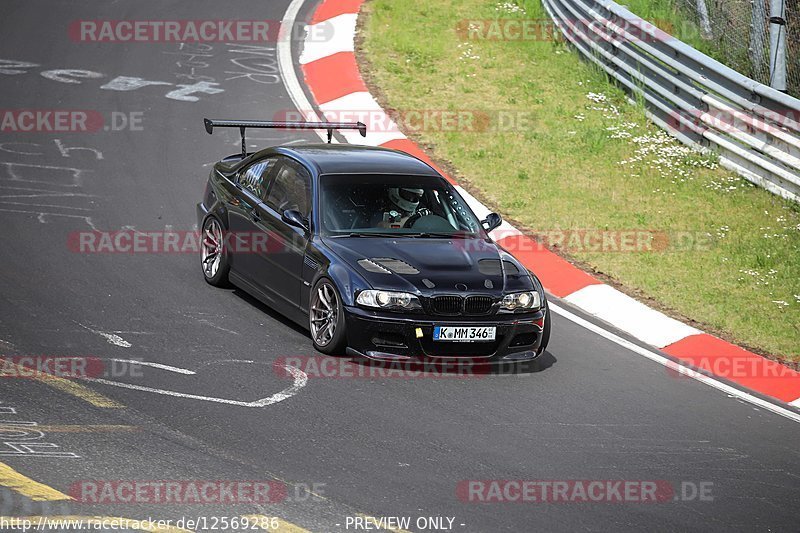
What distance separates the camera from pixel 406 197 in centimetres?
1036

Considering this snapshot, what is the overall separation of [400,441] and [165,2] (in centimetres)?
1402

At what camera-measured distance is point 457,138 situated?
15.7m

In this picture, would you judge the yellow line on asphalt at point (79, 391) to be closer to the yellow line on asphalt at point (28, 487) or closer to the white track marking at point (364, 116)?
the yellow line on asphalt at point (28, 487)

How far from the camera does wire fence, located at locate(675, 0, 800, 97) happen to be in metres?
15.8

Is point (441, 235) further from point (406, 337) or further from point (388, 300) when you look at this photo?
point (406, 337)

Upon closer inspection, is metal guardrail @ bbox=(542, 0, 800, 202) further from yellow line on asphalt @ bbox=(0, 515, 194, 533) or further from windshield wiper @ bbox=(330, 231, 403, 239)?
yellow line on asphalt @ bbox=(0, 515, 194, 533)

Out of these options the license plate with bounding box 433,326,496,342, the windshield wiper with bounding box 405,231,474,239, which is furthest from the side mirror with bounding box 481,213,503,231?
the license plate with bounding box 433,326,496,342

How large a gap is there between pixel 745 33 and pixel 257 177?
8678 millimetres

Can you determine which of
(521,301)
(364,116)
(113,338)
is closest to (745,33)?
(364,116)

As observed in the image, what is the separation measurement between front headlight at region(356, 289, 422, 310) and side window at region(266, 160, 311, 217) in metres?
1.39

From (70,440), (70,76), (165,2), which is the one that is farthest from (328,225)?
(165,2)

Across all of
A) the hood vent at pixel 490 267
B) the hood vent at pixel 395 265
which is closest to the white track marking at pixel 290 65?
the hood vent at pixel 490 267

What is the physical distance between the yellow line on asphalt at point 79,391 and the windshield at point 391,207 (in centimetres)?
259

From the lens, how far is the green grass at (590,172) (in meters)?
12.0
